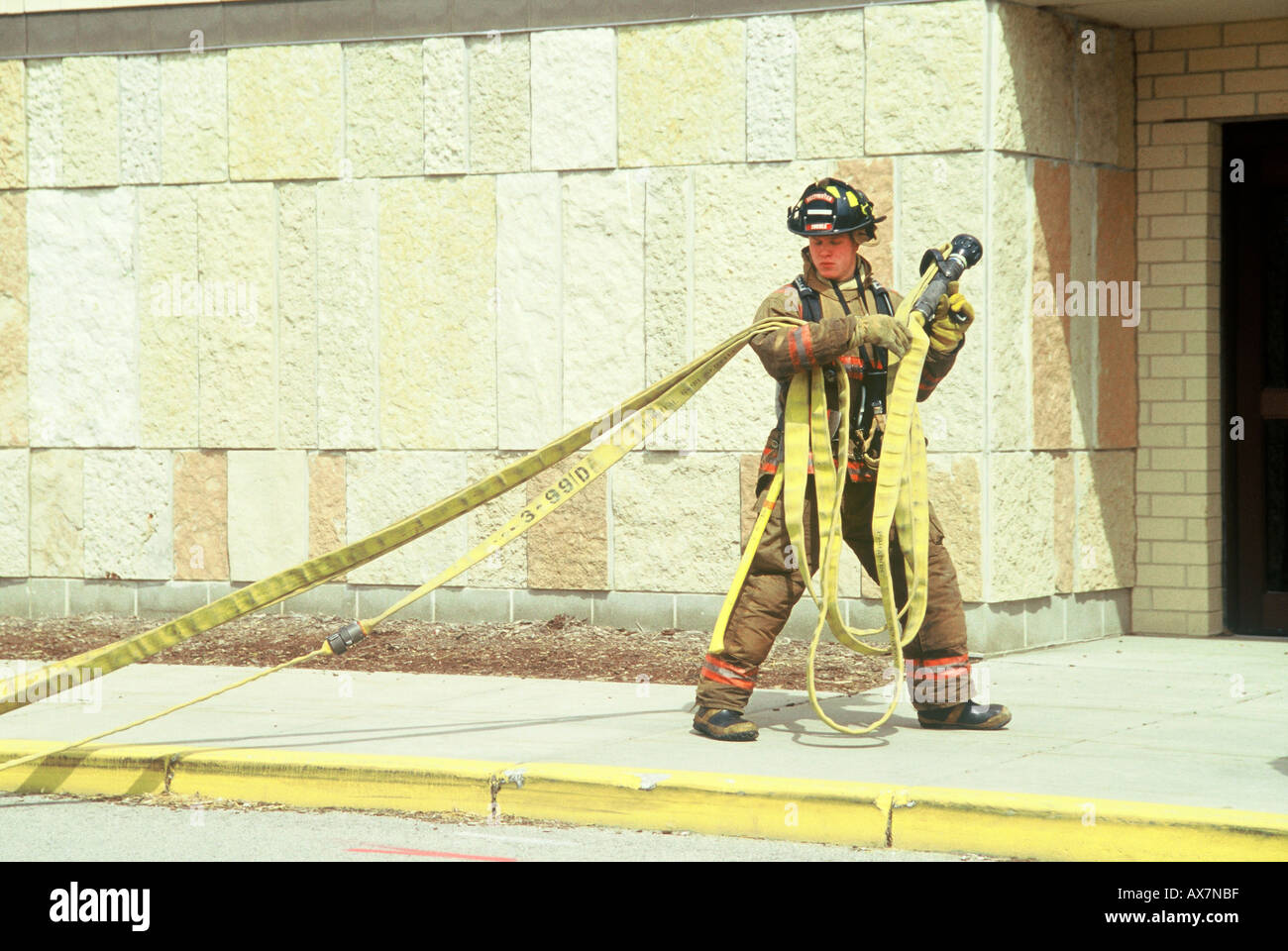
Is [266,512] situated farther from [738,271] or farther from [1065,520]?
[1065,520]

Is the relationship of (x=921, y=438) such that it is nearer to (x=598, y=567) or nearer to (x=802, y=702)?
(x=802, y=702)

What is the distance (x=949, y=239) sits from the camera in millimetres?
10078

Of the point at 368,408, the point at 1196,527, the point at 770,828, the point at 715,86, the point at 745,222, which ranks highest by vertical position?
the point at 715,86

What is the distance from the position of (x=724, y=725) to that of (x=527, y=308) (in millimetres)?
4106

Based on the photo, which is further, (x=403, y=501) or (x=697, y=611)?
(x=403, y=501)

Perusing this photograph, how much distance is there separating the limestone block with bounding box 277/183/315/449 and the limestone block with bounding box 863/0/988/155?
11.6 ft

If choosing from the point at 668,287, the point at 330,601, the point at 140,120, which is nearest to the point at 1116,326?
the point at 668,287

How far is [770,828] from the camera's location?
647cm

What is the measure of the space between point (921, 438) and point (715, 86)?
3.69 m

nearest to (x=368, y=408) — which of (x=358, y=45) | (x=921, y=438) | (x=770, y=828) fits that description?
(x=358, y=45)

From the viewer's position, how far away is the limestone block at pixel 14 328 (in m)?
12.1

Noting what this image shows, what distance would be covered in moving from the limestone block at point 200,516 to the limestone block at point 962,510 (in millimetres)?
4504

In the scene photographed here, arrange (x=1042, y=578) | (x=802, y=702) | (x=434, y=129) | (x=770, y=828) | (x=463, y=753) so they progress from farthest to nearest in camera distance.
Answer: (x=434, y=129)
(x=1042, y=578)
(x=802, y=702)
(x=463, y=753)
(x=770, y=828)

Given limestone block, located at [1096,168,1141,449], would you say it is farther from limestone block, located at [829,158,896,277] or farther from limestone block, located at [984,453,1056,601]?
limestone block, located at [829,158,896,277]
